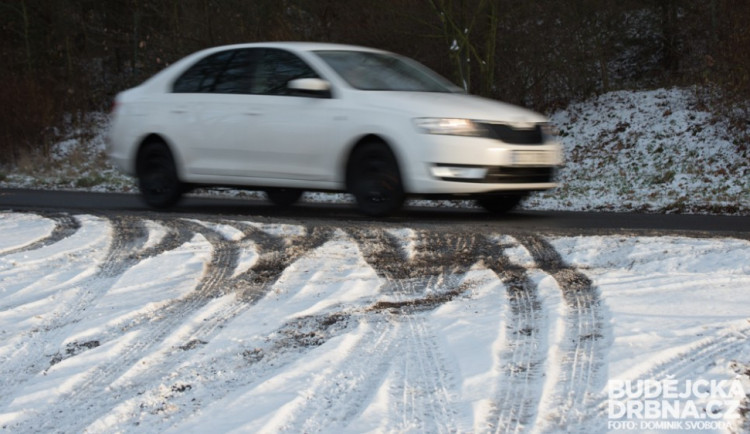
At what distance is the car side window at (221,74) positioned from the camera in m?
9.91

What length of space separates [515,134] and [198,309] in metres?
4.57

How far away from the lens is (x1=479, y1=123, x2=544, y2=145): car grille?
8617 millimetres

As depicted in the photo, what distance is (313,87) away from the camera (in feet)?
29.7

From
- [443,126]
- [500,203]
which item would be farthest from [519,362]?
[500,203]

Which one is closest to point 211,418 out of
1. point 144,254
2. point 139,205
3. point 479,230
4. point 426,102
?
point 144,254

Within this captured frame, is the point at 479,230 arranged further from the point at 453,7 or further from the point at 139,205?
the point at 453,7

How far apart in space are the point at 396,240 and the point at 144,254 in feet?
5.93

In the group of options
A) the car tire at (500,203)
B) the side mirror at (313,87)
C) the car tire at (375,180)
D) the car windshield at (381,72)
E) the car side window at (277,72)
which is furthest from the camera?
the car tire at (500,203)

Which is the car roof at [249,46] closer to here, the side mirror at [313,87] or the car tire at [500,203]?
the side mirror at [313,87]

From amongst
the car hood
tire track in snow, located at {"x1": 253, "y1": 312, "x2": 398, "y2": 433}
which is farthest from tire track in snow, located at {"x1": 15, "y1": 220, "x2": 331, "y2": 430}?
the car hood

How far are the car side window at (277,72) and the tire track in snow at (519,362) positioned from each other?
14.4ft

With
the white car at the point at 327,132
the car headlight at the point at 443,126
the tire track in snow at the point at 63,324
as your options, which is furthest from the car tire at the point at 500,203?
the tire track in snow at the point at 63,324

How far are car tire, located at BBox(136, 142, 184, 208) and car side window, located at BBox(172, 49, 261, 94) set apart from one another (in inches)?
27.2

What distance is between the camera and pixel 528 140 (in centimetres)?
894
